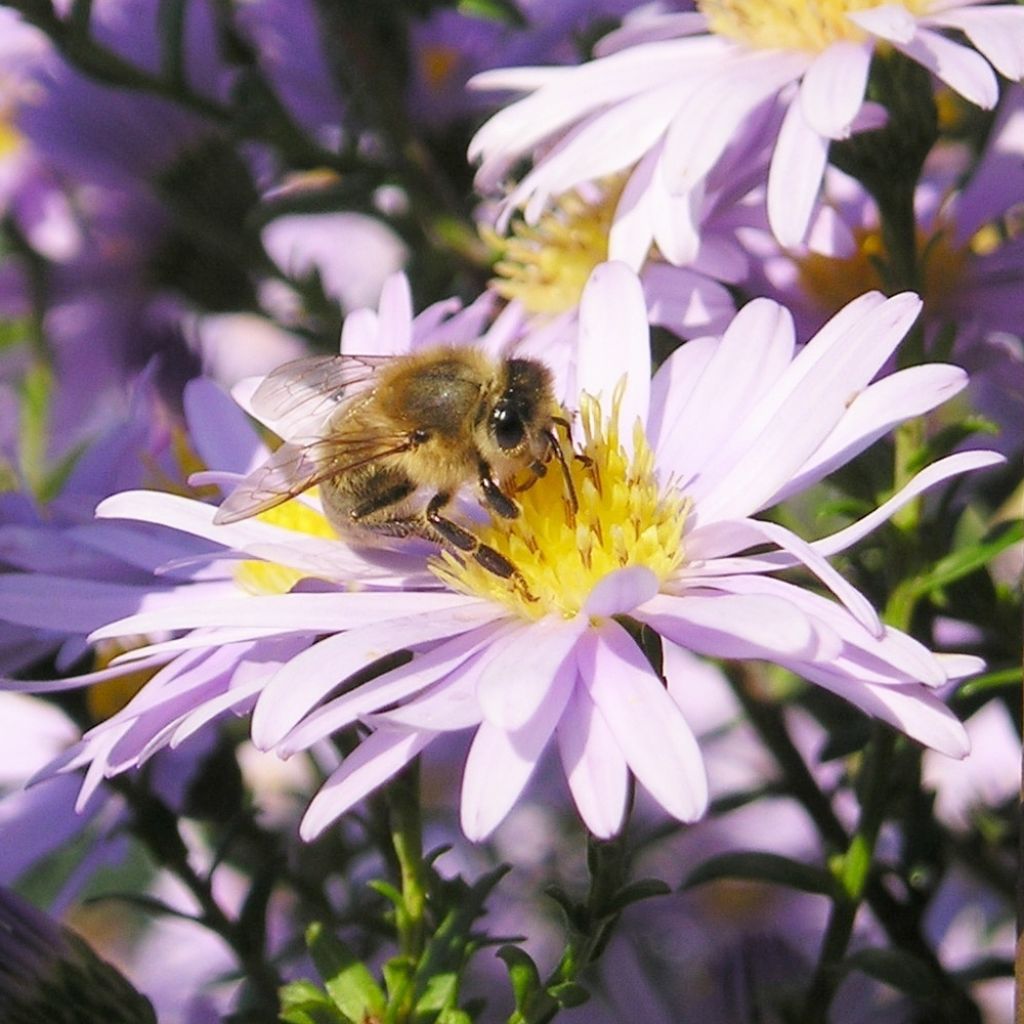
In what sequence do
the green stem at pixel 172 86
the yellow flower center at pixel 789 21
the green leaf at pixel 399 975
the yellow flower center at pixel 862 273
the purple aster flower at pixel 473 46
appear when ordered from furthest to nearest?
the purple aster flower at pixel 473 46 < the green stem at pixel 172 86 < the yellow flower center at pixel 862 273 < the yellow flower center at pixel 789 21 < the green leaf at pixel 399 975

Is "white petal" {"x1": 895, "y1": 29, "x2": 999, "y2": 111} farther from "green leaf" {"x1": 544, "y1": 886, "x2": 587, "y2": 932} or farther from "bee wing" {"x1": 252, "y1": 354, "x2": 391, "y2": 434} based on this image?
"green leaf" {"x1": 544, "y1": 886, "x2": 587, "y2": 932}

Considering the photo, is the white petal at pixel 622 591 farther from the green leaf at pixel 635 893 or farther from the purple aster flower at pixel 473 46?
the purple aster flower at pixel 473 46

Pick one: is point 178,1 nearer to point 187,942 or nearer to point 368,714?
point 368,714

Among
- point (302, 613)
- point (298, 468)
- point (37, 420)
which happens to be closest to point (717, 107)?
point (298, 468)

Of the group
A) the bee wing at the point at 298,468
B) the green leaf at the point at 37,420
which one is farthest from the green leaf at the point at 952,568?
the green leaf at the point at 37,420

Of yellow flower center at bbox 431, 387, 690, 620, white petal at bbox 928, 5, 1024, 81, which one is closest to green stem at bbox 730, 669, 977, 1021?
yellow flower center at bbox 431, 387, 690, 620

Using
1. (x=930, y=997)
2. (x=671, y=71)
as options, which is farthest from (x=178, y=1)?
(x=930, y=997)
